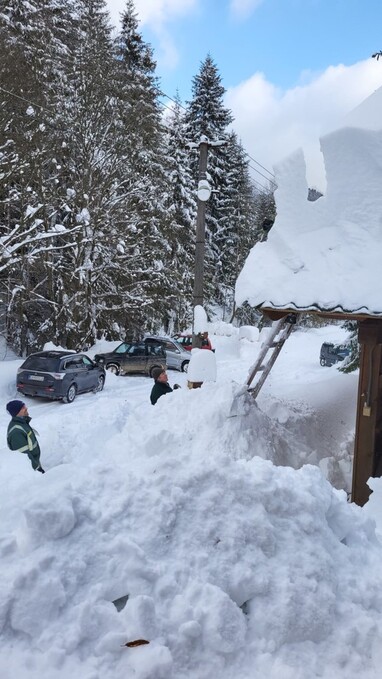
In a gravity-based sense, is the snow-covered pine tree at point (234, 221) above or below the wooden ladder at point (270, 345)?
above

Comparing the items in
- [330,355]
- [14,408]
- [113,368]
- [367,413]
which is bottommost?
[113,368]

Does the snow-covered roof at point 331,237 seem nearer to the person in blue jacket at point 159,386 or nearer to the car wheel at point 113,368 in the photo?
the person in blue jacket at point 159,386

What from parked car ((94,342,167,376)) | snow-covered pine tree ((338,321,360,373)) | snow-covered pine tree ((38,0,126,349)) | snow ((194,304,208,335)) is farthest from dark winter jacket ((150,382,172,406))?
snow-covered pine tree ((38,0,126,349))

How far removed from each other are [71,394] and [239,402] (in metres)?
8.65

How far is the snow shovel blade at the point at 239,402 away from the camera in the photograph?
7.29 metres

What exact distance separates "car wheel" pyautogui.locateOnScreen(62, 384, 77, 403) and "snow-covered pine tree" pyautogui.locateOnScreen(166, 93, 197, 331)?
48.2 ft

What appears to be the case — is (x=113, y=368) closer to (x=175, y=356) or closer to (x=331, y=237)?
(x=175, y=356)

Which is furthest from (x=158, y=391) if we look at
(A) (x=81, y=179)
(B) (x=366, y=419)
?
(A) (x=81, y=179)

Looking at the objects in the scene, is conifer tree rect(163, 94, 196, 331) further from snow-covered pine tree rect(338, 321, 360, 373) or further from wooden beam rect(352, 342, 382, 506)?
wooden beam rect(352, 342, 382, 506)

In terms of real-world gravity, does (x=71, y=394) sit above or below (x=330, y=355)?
below

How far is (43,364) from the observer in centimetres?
1440

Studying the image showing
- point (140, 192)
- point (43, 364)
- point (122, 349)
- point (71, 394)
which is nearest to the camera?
point (43, 364)

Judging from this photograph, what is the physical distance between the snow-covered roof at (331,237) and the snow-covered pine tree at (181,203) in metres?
21.5

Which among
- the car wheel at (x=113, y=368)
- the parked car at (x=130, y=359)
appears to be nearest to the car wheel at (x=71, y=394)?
the parked car at (x=130, y=359)
